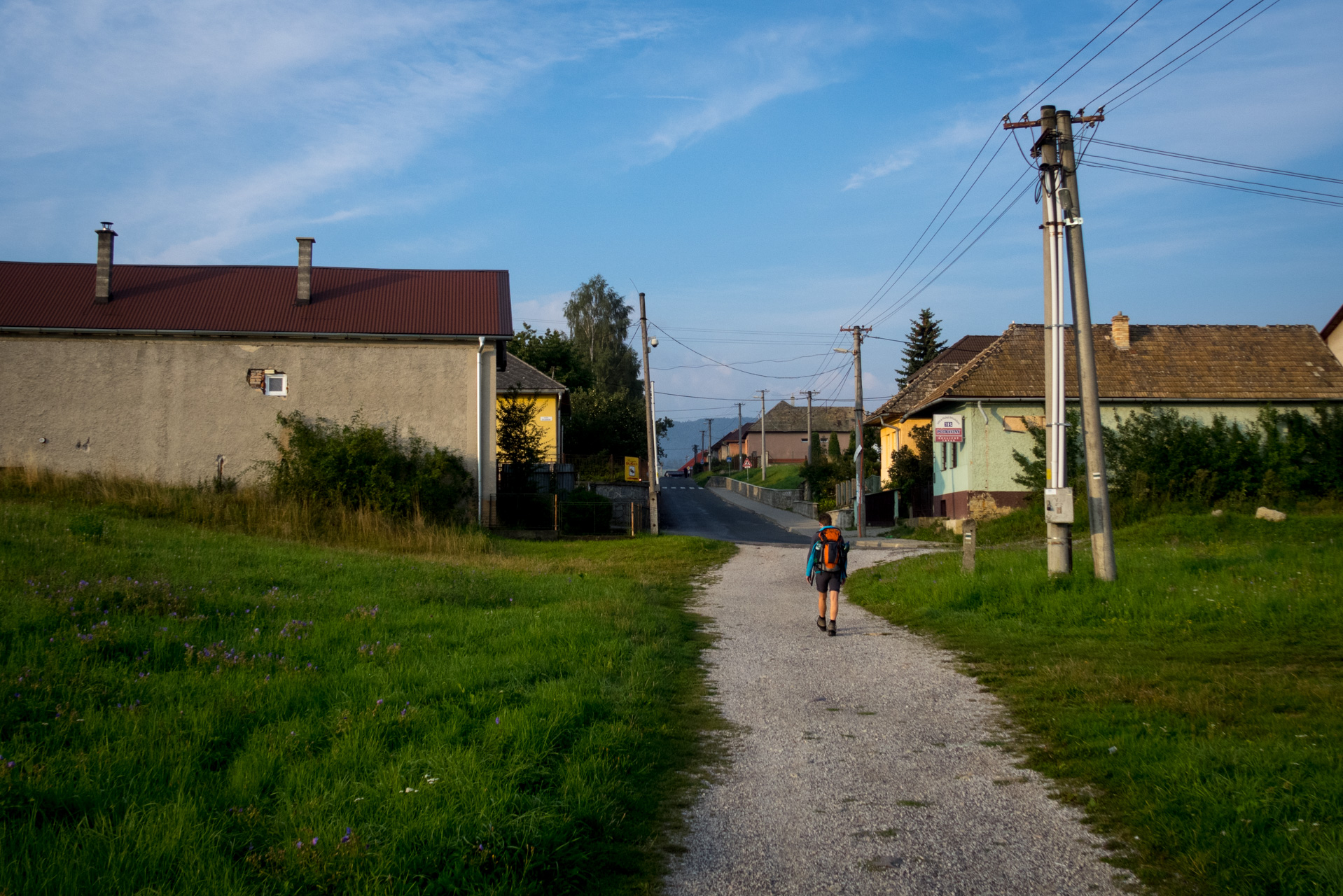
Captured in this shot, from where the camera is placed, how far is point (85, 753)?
486cm

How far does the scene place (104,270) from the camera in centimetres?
2622

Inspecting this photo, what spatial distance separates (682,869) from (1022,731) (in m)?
3.35

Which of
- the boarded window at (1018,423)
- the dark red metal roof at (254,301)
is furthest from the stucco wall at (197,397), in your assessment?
the boarded window at (1018,423)

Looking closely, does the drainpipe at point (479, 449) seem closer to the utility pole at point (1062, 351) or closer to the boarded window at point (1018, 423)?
Result: the boarded window at point (1018, 423)

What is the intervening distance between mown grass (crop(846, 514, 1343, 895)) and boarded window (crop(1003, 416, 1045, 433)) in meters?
12.1

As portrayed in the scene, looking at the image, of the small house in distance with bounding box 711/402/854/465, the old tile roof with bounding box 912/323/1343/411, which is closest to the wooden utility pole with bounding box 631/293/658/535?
the old tile roof with bounding box 912/323/1343/411

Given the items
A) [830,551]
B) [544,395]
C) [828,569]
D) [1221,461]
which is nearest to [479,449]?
[830,551]

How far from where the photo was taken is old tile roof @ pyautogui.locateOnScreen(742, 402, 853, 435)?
300ft

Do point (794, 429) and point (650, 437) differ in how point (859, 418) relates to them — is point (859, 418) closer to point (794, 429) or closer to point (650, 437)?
point (650, 437)

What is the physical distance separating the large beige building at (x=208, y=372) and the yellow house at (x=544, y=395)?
15.5 meters

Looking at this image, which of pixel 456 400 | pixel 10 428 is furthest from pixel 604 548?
pixel 10 428

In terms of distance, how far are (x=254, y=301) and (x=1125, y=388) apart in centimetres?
2618

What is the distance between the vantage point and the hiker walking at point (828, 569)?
11188 mm

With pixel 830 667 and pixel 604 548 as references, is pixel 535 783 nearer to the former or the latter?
pixel 830 667
